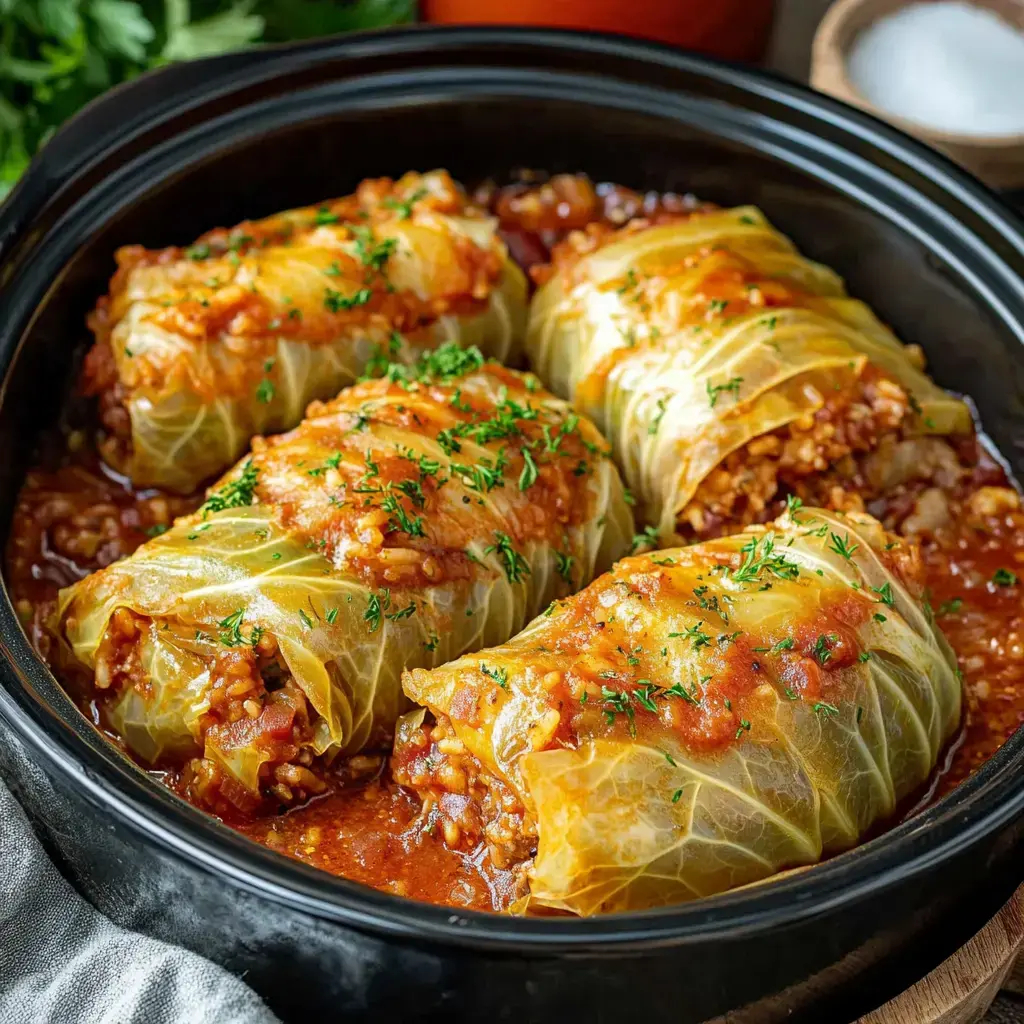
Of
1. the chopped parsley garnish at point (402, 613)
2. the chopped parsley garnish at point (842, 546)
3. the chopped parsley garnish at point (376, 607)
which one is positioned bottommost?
the chopped parsley garnish at point (402, 613)

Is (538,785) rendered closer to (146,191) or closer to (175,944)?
(175,944)

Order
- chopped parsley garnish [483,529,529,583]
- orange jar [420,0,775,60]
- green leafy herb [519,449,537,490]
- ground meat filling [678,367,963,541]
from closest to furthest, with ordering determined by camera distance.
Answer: chopped parsley garnish [483,529,529,583]
green leafy herb [519,449,537,490]
ground meat filling [678,367,963,541]
orange jar [420,0,775,60]

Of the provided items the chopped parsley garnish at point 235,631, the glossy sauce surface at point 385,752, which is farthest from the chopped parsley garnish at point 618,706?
the chopped parsley garnish at point 235,631

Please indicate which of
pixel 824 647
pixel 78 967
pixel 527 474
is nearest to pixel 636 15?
pixel 527 474

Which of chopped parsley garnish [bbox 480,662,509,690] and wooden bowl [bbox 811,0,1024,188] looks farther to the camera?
wooden bowl [bbox 811,0,1024,188]

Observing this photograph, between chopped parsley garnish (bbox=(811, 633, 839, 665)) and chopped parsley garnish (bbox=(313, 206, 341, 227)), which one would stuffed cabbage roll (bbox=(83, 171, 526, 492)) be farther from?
chopped parsley garnish (bbox=(811, 633, 839, 665))

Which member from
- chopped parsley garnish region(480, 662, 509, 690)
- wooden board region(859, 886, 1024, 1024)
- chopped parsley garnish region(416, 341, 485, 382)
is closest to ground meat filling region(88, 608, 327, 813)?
chopped parsley garnish region(480, 662, 509, 690)

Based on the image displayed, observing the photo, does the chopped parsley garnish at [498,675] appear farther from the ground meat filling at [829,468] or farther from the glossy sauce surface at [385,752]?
the ground meat filling at [829,468]

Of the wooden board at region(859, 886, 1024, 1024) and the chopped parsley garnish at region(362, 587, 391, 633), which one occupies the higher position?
the chopped parsley garnish at region(362, 587, 391, 633)

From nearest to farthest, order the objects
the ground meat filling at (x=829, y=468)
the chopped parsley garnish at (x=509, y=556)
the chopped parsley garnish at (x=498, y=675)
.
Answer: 1. the chopped parsley garnish at (x=498, y=675)
2. the chopped parsley garnish at (x=509, y=556)
3. the ground meat filling at (x=829, y=468)
